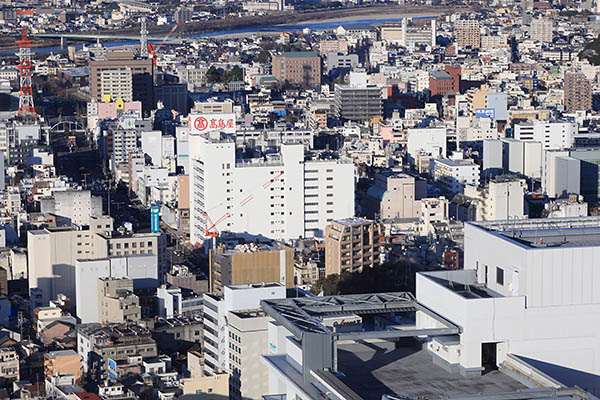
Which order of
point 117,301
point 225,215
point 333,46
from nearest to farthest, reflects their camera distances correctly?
point 117,301, point 225,215, point 333,46

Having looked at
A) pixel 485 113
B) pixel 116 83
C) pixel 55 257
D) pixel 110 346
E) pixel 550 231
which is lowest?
pixel 110 346

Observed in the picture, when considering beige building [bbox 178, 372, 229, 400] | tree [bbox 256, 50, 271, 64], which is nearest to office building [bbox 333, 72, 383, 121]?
tree [bbox 256, 50, 271, 64]

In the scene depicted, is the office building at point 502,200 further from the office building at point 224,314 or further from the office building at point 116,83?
the office building at point 116,83

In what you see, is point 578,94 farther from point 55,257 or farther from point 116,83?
point 55,257

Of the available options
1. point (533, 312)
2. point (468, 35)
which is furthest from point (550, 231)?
point (468, 35)

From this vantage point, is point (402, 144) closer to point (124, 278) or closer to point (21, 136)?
point (21, 136)
